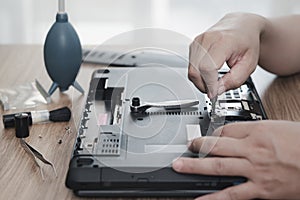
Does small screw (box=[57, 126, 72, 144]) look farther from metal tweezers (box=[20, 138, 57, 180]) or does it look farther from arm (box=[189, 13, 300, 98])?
arm (box=[189, 13, 300, 98])

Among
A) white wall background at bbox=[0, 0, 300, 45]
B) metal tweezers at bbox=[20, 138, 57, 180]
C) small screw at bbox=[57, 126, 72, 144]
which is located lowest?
white wall background at bbox=[0, 0, 300, 45]

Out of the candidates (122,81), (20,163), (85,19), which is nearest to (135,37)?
(122,81)

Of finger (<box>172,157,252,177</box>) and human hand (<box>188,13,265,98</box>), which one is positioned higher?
human hand (<box>188,13,265,98</box>)

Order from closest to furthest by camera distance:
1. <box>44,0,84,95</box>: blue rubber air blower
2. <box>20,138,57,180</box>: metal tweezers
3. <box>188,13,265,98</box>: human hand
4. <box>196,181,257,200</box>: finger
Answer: <box>196,181,257,200</box>: finger
<box>20,138,57,180</box>: metal tweezers
<box>188,13,265,98</box>: human hand
<box>44,0,84,95</box>: blue rubber air blower

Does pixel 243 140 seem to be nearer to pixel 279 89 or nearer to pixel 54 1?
pixel 279 89

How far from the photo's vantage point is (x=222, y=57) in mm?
1077

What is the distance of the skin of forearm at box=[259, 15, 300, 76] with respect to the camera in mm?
1296

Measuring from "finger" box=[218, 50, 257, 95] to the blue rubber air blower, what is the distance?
0.31 metres

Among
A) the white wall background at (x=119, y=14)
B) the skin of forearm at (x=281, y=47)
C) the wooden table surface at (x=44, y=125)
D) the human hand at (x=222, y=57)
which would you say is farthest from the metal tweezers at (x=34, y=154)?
the white wall background at (x=119, y=14)

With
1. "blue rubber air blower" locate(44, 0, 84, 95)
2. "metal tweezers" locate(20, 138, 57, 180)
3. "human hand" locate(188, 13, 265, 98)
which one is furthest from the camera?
"blue rubber air blower" locate(44, 0, 84, 95)

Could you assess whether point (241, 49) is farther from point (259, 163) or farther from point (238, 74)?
point (259, 163)

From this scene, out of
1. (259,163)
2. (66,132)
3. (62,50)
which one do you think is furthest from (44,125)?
(259,163)

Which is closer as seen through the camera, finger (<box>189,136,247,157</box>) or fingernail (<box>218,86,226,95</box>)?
finger (<box>189,136,247,157</box>)

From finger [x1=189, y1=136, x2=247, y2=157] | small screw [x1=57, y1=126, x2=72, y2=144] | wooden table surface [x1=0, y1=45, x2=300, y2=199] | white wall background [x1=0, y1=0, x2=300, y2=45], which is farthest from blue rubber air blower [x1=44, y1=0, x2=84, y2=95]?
white wall background [x1=0, y1=0, x2=300, y2=45]
